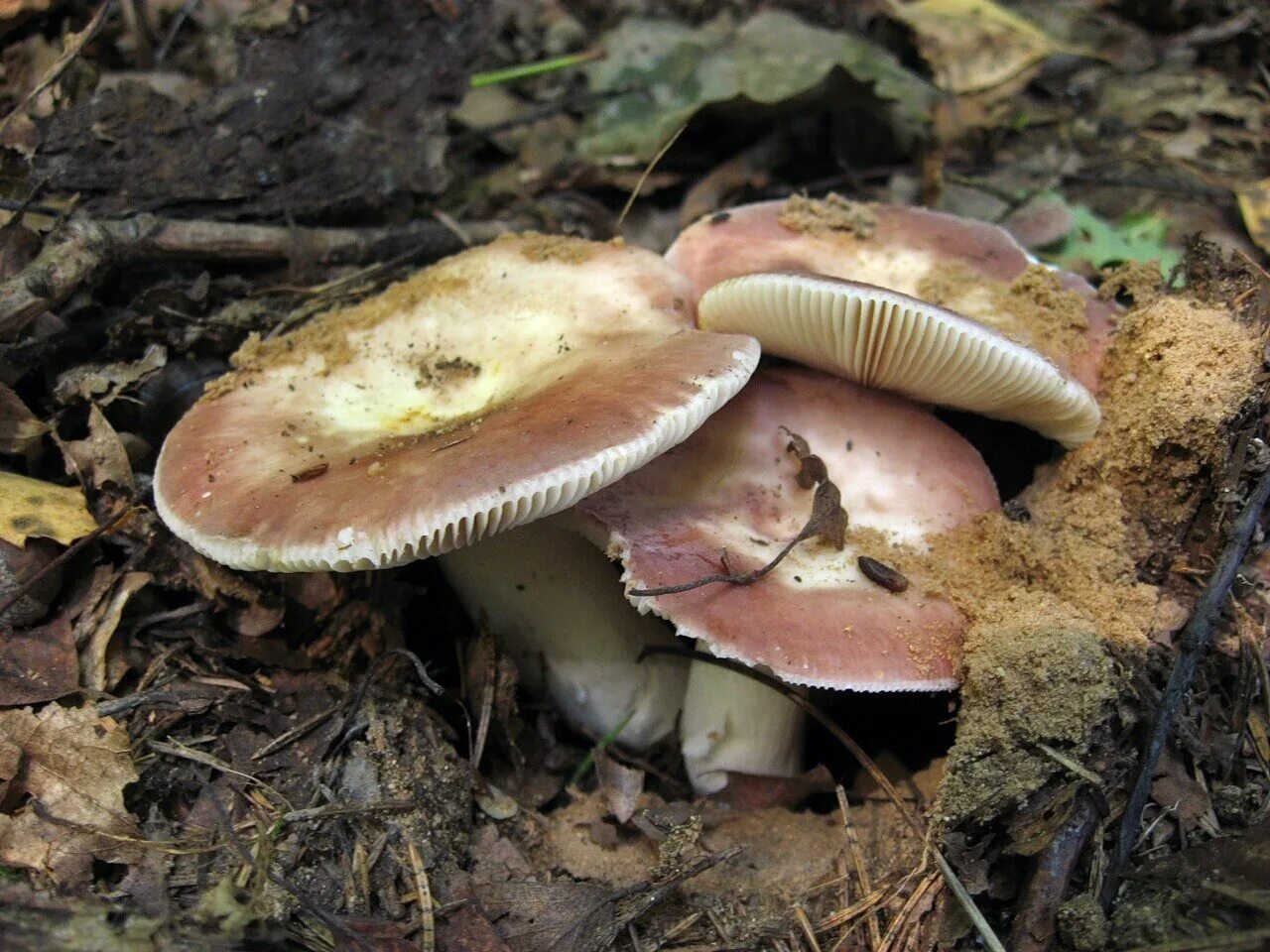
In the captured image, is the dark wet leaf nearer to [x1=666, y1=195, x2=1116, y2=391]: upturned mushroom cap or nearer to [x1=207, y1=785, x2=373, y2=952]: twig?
[x1=666, y1=195, x2=1116, y2=391]: upturned mushroom cap

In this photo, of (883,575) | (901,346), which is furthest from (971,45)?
(883,575)

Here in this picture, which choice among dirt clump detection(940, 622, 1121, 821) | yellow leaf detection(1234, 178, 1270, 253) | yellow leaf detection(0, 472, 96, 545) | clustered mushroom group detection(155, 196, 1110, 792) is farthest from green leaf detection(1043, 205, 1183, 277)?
yellow leaf detection(0, 472, 96, 545)

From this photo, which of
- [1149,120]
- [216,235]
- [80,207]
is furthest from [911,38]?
[80,207]

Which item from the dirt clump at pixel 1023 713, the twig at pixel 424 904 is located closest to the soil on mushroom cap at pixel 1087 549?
the dirt clump at pixel 1023 713

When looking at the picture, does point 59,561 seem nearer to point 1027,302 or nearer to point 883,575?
point 883,575

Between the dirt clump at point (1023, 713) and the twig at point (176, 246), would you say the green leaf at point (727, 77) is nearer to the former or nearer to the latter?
the twig at point (176, 246)
